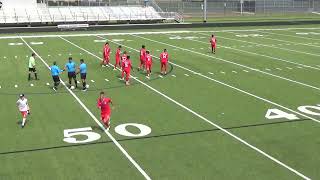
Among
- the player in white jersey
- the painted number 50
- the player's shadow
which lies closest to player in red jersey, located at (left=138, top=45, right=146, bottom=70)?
the player's shadow

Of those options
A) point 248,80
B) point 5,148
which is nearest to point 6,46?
point 248,80

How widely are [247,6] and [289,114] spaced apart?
2954 inches

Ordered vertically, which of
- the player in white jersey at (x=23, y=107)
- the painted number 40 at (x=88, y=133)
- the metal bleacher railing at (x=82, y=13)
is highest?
the metal bleacher railing at (x=82, y=13)

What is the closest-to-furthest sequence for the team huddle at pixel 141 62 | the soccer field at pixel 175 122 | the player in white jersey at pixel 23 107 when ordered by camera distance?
the soccer field at pixel 175 122, the player in white jersey at pixel 23 107, the team huddle at pixel 141 62

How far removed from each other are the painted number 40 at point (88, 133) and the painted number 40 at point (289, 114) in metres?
4.53

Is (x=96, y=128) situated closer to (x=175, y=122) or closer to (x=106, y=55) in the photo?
(x=175, y=122)

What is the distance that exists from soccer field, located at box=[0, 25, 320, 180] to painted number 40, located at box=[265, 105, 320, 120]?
0.04 meters

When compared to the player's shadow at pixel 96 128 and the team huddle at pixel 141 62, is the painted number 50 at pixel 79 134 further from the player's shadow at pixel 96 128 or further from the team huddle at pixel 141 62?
the team huddle at pixel 141 62

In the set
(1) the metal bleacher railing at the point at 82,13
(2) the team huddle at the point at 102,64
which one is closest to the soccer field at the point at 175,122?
(2) the team huddle at the point at 102,64

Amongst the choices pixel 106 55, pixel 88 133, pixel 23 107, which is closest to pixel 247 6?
pixel 106 55

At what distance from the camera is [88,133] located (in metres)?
14.5

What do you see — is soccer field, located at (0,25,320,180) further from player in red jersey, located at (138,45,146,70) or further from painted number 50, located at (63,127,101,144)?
player in red jersey, located at (138,45,146,70)

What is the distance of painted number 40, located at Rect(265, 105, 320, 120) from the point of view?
1622 cm

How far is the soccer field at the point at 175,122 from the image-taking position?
38.6 ft
